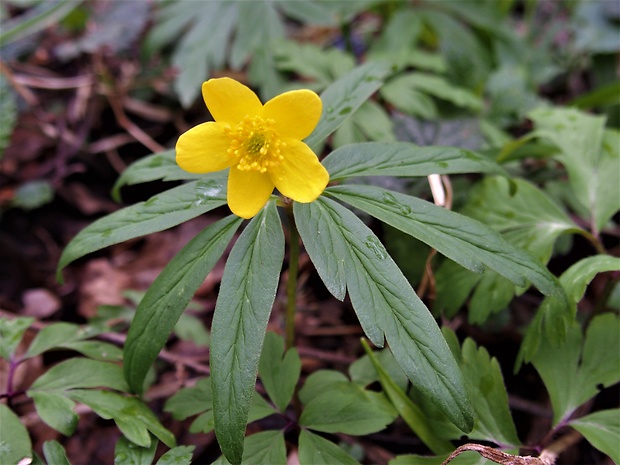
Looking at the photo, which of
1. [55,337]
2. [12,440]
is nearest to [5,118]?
[55,337]

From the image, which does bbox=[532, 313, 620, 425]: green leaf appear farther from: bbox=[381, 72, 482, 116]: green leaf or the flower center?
bbox=[381, 72, 482, 116]: green leaf

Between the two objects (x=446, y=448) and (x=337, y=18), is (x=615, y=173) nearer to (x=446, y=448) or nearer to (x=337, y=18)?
(x=446, y=448)

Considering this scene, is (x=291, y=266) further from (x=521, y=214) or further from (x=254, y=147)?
(x=521, y=214)

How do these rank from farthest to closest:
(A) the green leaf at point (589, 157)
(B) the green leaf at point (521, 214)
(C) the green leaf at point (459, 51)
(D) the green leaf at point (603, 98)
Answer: (C) the green leaf at point (459, 51) → (D) the green leaf at point (603, 98) → (A) the green leaf at point (589, 157) → (B) the green leaf at point (521, 214)

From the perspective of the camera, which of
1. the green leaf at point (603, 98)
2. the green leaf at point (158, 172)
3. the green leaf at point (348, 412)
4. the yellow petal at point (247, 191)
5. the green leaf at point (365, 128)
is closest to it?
the yellow petal at point (247, 191)

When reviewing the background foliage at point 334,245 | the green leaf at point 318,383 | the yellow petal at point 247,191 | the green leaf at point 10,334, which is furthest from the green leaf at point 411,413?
the green leaf at point 10,334

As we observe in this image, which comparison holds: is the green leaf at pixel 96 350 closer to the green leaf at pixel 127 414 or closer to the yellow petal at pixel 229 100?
the green leaf at pixel 127 414

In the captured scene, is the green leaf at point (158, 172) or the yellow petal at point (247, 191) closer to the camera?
the yellow petal at point (247, 191)
